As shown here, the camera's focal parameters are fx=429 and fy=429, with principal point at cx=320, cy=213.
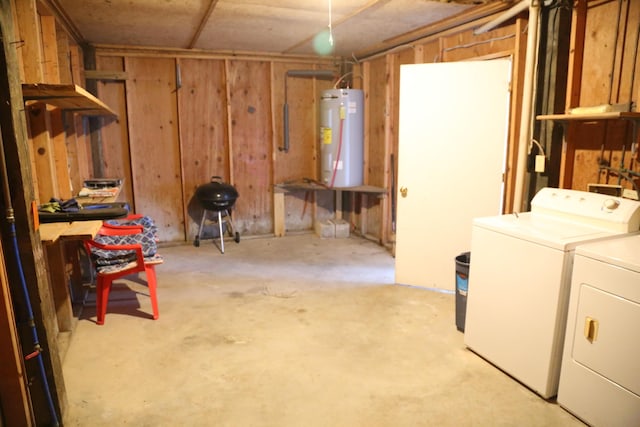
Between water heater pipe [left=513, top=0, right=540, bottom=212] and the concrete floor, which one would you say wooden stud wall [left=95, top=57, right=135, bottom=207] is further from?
water heater pipe [left=513, top=0, right=540, bottom=212]

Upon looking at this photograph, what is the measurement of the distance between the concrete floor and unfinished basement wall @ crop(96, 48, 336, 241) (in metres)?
1.50

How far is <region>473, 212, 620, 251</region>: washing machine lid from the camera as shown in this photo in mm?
2074

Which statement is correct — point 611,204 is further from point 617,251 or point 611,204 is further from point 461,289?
point 461,289

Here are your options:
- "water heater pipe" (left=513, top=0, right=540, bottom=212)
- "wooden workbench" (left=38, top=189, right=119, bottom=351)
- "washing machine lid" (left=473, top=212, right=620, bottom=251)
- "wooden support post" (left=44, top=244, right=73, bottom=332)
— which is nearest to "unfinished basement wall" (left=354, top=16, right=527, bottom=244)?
"water heater pipe" (left=513, top=0, right=540, bottom=212)

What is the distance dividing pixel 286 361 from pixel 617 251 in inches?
70.4

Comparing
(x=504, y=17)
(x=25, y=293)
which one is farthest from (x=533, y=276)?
(x=25, y=293)

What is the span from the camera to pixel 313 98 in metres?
5.51

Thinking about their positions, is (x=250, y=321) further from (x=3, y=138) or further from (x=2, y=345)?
(x=3, y=138)

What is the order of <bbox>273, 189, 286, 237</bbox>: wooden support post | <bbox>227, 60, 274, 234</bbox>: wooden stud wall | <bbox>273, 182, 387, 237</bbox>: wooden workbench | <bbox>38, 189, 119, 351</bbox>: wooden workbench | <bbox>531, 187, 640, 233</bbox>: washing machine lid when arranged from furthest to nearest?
<bbox>273, 189, 286, 237</bbox>: wooden support post, <bbox>273, 182, 387, 237</bbox>: wooden workbench, <bbox>227, 60, 274, 234</bbox>: wooden stud wall, <bbox>38, 189, 119, 351</bbox>: wooden workbench, <bbox>531, 187, 640, 233</bbox>: washing machine lid

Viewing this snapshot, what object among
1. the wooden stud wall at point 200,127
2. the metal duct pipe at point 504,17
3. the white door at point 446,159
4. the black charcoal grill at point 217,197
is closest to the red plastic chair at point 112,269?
the black charcoal grill at point 217,197

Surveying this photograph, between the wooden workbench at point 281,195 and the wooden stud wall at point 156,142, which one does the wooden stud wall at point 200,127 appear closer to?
the wooden stud wall at point 156,142

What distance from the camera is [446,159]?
340 cm

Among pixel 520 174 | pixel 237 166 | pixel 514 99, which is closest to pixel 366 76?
pixel 237 166

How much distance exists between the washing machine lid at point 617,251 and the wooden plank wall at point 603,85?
19.8 inches
